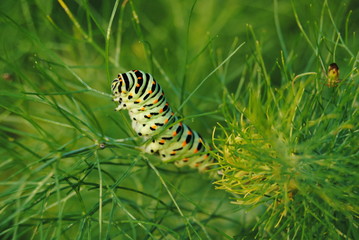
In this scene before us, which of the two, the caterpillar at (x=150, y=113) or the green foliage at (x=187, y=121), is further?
the caterpillar at (x=150, y=113)

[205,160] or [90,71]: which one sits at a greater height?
[90,71]

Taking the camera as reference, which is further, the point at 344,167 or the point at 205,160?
the point at 205,160

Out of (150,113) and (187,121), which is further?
(187,121)

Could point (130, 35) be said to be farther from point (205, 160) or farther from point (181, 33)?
point (205, 160)

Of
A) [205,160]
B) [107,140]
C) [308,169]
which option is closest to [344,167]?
[308,169]
